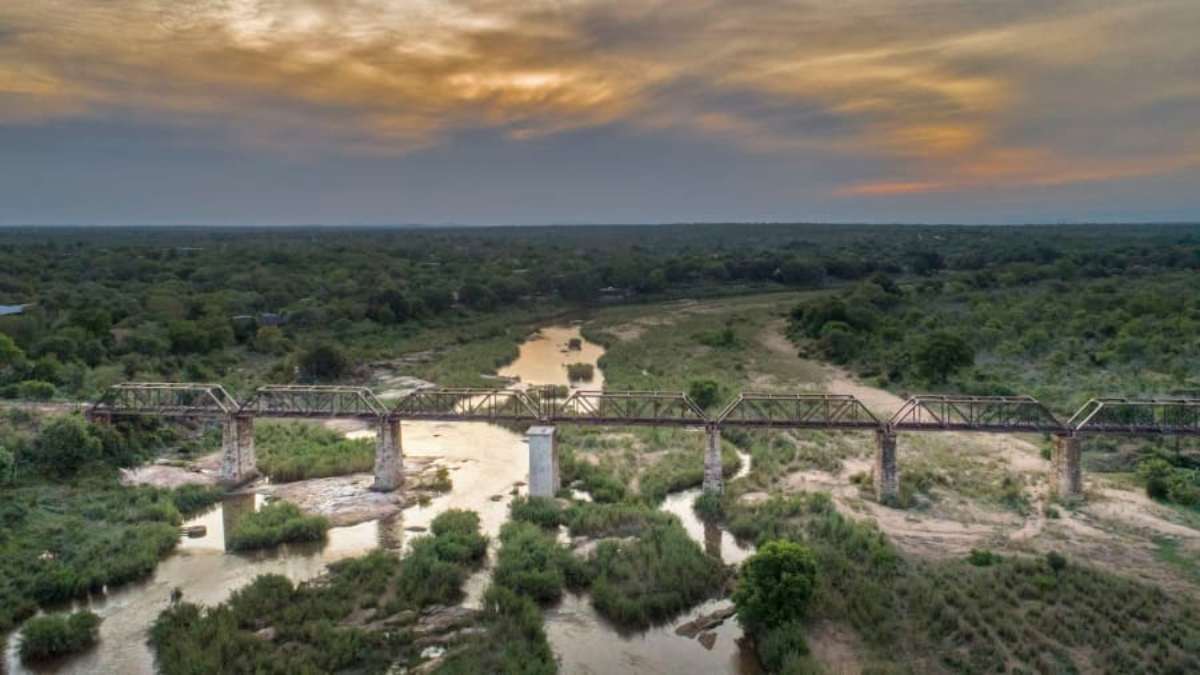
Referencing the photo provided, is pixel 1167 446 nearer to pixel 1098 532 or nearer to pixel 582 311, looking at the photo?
pixel 1098 532

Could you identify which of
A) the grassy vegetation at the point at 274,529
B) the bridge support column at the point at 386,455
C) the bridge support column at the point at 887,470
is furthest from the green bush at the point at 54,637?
the bridge support column at the point at 887,470

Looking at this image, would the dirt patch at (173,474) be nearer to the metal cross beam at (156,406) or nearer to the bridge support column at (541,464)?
the metal cross beam at (156,406)

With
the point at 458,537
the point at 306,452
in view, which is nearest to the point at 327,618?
the point at 458,537

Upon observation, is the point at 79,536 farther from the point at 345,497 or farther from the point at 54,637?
the point at 345,497

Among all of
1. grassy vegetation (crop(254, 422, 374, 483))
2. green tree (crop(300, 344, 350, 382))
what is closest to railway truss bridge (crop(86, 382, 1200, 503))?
grassy vegetation (crop(254, 422, 374, 483))

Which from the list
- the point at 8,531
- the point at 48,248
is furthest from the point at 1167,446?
the point at 48,248

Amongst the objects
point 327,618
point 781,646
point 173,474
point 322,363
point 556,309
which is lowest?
point 327,618

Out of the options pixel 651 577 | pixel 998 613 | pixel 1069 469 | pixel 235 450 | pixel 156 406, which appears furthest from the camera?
pixel 156 406
